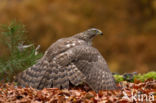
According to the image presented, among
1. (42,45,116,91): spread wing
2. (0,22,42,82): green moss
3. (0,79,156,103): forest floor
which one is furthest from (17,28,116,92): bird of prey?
(0,22,42,82): green moss

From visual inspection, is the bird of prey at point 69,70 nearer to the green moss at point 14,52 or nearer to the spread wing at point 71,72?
the spread wing at point 71,72

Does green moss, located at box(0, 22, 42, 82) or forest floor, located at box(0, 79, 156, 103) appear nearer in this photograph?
forest floor, located at box(0, 79, 156, 103)

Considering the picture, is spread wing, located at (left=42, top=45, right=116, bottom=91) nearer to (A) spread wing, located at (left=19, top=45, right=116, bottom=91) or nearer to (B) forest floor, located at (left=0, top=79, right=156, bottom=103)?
(A) spread wing, located at (left=19, top=45, right=116, bottom=91)

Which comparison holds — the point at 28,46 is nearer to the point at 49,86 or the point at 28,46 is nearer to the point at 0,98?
the point at 49,86

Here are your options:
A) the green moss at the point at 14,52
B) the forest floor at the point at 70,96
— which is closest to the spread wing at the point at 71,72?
the forest floor at the point at 70,96

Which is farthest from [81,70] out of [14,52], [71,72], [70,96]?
[14,52]

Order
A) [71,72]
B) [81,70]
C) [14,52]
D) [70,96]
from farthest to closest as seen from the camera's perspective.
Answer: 1. [14,52]
2. [81,70]
3. [71,72]
4. [70,96]

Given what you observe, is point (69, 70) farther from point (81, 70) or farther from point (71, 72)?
point (81, 70)


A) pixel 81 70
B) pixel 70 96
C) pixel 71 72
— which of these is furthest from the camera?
pixel 81 70

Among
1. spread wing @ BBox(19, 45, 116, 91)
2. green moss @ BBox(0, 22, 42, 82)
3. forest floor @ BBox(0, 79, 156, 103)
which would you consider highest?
green moss @ BBox(0, 22, 42, 82)
